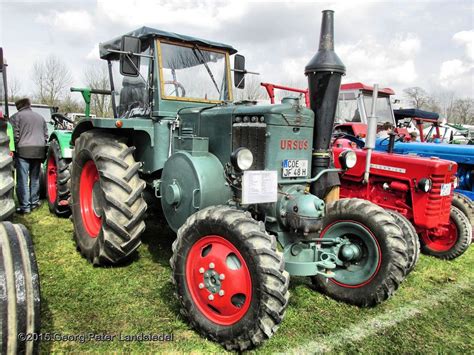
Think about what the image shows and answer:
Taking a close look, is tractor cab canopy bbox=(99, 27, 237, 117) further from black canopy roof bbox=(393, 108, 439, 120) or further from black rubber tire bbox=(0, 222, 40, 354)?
black canopy roof bbox=(393, 108, 439, 120)

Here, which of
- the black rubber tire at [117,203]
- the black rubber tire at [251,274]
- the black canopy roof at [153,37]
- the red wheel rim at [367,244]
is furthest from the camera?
the black canopy roof at [153,37]

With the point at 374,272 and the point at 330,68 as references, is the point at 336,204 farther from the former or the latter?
the point at 330,68

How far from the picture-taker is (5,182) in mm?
3018

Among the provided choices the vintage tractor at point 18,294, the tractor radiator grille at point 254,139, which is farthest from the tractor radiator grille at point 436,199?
the vintage tractor at point 18,294

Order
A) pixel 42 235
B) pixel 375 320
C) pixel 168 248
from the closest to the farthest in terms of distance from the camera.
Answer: pixel 375 320, pixel 168 248, pixel 42 235

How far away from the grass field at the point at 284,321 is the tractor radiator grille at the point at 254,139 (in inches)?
51.1

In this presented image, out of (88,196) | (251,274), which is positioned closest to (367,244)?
(251,274)

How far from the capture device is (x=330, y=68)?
3346 mm

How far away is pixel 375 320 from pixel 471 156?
4.37m

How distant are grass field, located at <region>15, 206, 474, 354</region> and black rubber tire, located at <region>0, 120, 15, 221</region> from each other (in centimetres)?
86

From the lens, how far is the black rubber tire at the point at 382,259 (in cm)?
338

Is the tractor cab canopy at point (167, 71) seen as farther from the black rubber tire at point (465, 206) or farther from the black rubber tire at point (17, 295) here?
the black rubber tire at point (465, 206)

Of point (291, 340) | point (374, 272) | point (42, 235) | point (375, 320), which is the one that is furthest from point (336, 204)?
point (42, 235)

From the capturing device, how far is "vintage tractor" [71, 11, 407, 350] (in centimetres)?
274
